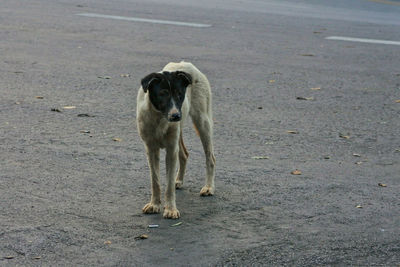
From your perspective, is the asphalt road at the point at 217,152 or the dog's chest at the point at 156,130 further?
the dog's chest at the point at 156,130

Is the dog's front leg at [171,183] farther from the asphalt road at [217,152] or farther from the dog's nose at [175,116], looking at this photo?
the dog's nose at [175,116]

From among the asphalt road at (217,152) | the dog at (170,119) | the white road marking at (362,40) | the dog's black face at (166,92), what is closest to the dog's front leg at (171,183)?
the dog at (170,119)

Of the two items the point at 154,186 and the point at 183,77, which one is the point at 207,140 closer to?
the point at 154,186

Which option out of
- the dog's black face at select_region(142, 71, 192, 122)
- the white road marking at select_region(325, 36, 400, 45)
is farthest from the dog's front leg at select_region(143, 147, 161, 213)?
the white road marking at select_region(325, 36, 400, 45)

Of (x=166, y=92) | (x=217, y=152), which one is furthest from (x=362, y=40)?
(x=166, y=92)

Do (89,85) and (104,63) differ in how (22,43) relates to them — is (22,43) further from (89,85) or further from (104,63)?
(89,85)

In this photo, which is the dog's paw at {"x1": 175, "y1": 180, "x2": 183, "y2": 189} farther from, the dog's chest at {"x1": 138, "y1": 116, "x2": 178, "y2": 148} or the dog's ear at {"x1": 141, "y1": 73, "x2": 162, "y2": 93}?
the dog's ear at {"x1": 141, "y1": 73, "x2": 162, "y2": 93}

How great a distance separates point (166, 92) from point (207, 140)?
1.12 metres

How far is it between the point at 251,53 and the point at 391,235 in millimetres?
7968

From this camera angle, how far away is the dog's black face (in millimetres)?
4785

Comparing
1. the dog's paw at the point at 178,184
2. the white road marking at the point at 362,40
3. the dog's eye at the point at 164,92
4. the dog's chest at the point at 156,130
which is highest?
the dog's eye at the point at 164,92

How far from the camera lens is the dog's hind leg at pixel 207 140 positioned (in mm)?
5738

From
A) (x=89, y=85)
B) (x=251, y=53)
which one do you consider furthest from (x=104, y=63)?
(x=251, y=53)

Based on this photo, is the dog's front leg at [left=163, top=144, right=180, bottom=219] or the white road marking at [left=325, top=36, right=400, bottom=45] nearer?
the dog's front leg at [left=163, top=144, right=180, bottom=219]
